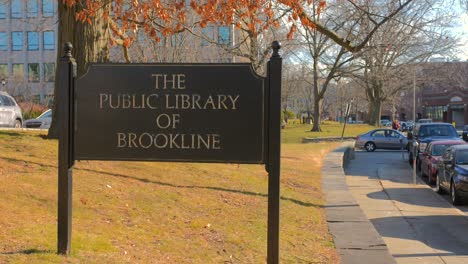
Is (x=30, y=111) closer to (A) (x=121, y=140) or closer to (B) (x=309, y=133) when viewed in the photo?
(B) (x=309, y=133)

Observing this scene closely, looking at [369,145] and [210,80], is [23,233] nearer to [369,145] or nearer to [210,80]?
[210,80]

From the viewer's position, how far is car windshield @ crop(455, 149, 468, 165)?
46.2 ft

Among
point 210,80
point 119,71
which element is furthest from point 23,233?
point 210,80

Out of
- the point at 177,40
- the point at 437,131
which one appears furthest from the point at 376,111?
the point at 437,131

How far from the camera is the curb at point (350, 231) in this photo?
6.39 m

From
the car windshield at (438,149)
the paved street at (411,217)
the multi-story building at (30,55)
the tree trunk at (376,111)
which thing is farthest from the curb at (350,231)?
the multi-story building at (30,55)

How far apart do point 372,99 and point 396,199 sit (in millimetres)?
56469

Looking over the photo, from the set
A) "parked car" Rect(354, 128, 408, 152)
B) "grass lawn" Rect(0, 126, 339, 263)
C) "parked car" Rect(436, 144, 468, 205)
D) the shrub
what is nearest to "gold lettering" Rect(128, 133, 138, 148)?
"grass lawn" Rect(0, 126, 339, 263)

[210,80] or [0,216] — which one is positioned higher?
[210,80]

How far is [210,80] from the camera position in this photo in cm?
495

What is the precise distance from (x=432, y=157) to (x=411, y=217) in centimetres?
742

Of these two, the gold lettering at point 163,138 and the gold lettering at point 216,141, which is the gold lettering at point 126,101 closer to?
the gold lettering at point 163,138

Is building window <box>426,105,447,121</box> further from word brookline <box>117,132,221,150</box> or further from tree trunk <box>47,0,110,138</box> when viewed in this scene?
word brookline <box>117,132,221,150</box>

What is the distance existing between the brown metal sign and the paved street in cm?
369
